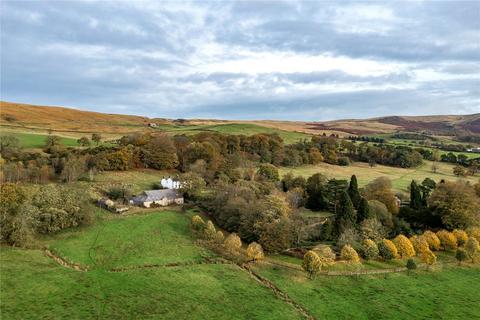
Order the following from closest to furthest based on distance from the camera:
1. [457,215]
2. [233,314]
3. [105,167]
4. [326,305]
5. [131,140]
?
1. [233,314]
2. [326,305]
3. [457,215]
4. [105,167]
5. [131,140]

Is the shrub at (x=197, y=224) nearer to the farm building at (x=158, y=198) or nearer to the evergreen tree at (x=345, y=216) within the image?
the farm building at (x=158, y=198)

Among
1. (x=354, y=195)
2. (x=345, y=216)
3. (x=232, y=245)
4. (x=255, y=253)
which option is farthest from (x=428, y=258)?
(x=232, y=245)

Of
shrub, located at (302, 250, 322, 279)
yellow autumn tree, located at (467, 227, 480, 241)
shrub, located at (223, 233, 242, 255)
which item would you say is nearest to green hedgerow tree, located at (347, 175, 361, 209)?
yellow autumn tree, located at (467, 227, 480, 241)

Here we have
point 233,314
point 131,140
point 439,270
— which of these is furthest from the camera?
point 131,140

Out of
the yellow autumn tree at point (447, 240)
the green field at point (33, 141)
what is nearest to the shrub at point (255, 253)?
the yellow autumn tree at point (447, 240)

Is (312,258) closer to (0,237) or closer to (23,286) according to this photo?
(23,286)

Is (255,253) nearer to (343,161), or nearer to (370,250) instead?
(370,250)

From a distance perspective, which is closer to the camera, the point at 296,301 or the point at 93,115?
the point at 296,301

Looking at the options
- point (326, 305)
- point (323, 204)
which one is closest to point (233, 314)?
point (326, 305)
